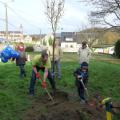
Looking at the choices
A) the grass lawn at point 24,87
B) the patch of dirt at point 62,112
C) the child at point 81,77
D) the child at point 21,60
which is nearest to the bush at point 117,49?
the grass lawn at point 24,87

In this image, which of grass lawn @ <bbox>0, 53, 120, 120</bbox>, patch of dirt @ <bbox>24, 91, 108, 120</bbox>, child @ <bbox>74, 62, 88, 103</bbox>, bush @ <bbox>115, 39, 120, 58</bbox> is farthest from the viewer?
bush @ <bbox>115, 39, 120, 58</bbox>

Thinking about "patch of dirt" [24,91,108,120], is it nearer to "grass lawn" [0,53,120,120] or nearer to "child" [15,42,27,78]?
"grass lawn" [0,53,120,120]

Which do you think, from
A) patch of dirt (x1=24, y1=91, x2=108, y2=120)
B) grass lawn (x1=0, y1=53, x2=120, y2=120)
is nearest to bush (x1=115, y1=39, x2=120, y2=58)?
grass lawn (x1=0, y1=53, x2=120, y2=120)

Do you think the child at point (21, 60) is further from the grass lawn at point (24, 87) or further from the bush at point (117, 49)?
the bush at point (117, 49)

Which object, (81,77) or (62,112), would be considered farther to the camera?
(81,77)

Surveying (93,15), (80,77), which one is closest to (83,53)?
(80,77)

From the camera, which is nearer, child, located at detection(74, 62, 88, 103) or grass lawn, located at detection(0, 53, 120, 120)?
grass lawn, located at detection(0, 53, 120, 120)

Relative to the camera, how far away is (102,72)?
18.7 m

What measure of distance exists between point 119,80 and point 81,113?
7424mm

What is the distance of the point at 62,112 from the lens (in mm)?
9727

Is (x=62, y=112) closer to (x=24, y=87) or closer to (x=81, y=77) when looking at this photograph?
(x=81, y=77)

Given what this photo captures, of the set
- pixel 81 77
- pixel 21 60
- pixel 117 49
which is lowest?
pixel 117 49

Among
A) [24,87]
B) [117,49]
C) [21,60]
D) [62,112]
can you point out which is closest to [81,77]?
[62,112]

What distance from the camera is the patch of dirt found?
31.1 feet
